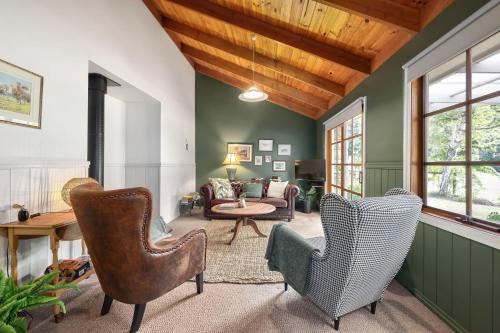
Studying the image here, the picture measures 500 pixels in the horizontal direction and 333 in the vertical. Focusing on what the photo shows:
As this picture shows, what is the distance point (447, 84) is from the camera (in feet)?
5.89

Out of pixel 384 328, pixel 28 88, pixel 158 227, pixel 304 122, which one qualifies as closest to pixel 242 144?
pixel 304 122

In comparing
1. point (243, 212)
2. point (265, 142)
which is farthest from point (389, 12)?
point (265, 142)

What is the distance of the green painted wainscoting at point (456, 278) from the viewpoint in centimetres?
134

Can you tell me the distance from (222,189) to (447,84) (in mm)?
3794

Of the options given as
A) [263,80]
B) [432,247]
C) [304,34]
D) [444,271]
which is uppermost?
[263,80]

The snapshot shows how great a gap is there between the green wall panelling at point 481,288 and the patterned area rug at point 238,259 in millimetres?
1394

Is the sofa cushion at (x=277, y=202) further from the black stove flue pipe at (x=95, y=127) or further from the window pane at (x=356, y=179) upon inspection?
the black stove flue pipe at (x=95, y=127)

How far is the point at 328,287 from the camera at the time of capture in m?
1.46

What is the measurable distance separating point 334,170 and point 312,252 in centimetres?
373

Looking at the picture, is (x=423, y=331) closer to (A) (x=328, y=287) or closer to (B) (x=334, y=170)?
(A) (x=328, y=287)

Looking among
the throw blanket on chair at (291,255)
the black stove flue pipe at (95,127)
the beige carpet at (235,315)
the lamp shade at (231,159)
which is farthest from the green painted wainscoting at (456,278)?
the lamp shade at (231,159)

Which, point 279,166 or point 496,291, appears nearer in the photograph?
point 496,291

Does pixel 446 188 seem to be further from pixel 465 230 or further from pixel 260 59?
pixel 260 59

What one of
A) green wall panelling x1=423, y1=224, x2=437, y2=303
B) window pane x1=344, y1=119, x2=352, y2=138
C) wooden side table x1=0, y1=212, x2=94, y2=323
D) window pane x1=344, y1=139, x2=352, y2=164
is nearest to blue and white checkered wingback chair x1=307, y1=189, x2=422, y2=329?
green wall panelling x1=423, y1=224, x2=437, y2=303
